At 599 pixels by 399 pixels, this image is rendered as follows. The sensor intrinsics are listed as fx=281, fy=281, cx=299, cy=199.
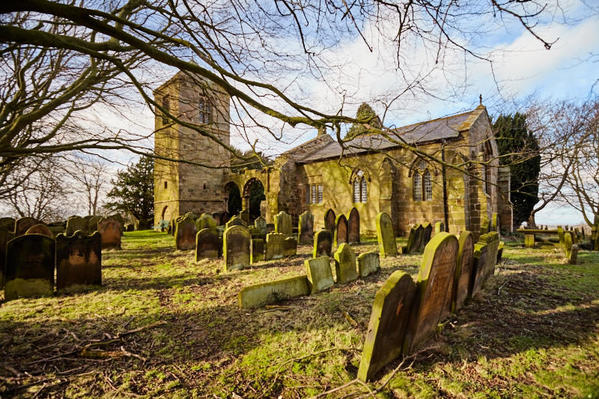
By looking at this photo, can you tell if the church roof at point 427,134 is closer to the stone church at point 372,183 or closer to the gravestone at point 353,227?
the stone church at point 372,183

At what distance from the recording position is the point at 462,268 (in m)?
3.54

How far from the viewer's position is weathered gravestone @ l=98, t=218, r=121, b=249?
9.61 meters

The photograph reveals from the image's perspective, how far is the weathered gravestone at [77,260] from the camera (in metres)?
4.75

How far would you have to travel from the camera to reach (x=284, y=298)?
4.33 m

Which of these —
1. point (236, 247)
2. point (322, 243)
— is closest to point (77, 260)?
point (236, 247)

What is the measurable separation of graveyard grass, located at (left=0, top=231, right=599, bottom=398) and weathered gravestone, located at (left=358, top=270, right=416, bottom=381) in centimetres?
14

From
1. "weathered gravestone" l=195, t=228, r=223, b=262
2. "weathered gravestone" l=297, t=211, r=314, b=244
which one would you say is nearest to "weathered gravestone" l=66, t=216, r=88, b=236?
"weathered gravestone" l=195, t=228, r=223, b=262

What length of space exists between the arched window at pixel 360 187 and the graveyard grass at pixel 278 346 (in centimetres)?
1236

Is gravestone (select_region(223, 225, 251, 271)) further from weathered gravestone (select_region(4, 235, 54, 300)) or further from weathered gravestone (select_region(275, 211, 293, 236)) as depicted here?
weathered gravestone (select_region(275, 211, 293, 236))

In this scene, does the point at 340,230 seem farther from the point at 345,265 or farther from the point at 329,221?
the point at 345,265

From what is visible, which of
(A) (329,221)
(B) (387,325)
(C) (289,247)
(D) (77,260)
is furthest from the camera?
(A) (329,221)

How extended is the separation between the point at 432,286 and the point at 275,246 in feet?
17.0

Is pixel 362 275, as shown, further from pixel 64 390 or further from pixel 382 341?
pixel 64 390

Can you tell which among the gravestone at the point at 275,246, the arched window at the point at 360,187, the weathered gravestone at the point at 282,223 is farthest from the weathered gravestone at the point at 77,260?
the arched window at the point at 360,187
